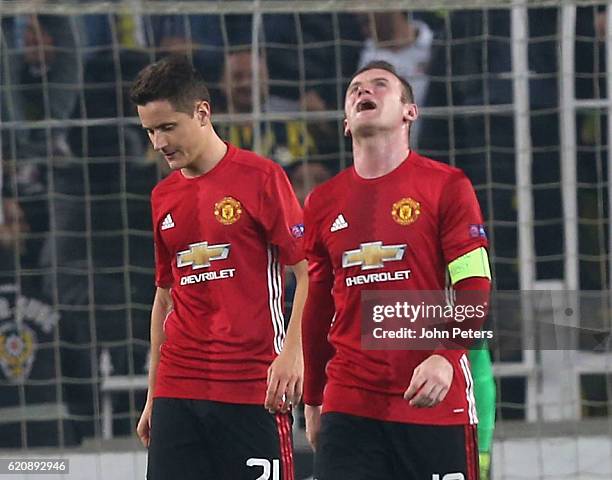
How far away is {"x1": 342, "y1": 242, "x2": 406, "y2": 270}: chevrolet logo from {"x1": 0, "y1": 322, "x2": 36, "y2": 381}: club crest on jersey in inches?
115

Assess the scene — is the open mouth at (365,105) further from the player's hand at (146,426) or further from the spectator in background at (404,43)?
the spectator in background at (404,43)

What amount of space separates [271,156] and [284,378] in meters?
2.54

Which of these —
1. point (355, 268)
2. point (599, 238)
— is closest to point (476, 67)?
point (599, 238)

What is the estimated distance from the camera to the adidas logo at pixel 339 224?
4.71 metres

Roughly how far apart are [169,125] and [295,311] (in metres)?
0.70

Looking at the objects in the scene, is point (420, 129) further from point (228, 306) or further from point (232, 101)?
point (228, 306)

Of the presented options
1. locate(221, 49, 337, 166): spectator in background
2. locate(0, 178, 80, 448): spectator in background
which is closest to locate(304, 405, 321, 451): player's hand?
locate(221, 49, 337, 166): spectator in background

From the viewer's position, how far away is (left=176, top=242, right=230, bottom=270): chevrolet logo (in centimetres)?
501

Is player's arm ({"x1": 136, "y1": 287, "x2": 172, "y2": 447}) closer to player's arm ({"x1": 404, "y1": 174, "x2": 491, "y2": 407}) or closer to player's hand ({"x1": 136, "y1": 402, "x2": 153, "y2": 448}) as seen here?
player's hand ({"x1": 136, "y1": 402, "x2": 153, "y2": 448})

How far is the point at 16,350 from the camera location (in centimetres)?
724

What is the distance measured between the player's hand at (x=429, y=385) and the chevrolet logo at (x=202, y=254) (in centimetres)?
95

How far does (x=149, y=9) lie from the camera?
6836 millimetres

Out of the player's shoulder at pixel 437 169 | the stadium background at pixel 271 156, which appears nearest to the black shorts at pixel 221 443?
the player's shoulder at pixel 437 169

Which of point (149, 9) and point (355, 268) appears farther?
point (149, 9)
